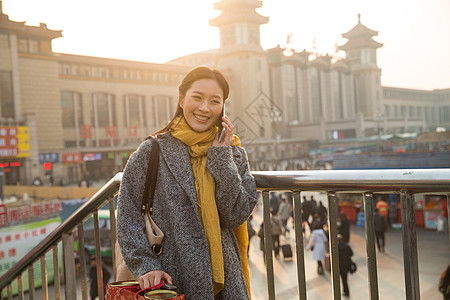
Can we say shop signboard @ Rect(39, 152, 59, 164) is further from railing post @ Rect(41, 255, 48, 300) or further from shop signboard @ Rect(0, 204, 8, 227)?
railing post @ Rect(41, 255, 48, 300)

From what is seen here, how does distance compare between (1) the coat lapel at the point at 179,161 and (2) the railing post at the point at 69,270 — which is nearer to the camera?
(1) the coat lapel at the point at 179,161

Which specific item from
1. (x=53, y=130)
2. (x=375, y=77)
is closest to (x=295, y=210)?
(x=53, y=130)

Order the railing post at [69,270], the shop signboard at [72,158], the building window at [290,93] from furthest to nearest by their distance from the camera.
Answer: the building window at [290,93] → the shop signboard at [72,158] → the railing post at [69,270]

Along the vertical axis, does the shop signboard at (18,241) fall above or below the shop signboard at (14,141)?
below

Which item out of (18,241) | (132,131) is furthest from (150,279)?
(132,131)

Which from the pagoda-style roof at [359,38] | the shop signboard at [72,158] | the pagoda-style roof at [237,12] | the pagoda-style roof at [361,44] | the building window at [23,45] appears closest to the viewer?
the building window at [23,45]

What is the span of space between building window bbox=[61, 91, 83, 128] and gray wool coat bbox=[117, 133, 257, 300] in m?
29.5

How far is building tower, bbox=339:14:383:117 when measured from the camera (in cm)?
5647

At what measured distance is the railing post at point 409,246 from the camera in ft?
3.39

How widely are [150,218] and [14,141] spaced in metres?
24.3

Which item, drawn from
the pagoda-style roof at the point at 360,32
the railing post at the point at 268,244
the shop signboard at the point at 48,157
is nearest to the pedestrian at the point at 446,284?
the railing post at the point at 268,244

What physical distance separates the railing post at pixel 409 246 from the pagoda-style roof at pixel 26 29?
89.0ft

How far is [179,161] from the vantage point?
130 centimetres

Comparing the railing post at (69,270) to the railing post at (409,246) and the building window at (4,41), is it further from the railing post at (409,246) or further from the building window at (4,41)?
the building window at (4,41)
